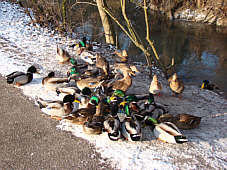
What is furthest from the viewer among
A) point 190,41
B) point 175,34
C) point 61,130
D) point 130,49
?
point 175,34

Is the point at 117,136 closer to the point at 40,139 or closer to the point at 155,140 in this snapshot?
the point at 155,140

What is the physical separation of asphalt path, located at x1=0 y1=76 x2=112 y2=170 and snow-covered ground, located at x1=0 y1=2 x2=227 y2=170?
215 millimetres

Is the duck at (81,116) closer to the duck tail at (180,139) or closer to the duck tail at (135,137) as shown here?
the duck tail at (135,137)

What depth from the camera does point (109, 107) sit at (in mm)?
5273

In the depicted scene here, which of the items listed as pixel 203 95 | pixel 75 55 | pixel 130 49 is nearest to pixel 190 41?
pixel 130 49

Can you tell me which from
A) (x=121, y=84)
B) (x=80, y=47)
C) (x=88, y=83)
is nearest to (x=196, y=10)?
(x=80, y=47)

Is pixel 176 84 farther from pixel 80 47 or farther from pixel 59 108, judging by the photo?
pixel 80 47

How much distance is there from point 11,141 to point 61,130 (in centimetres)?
99

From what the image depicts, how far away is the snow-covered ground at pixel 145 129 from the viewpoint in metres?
3.92

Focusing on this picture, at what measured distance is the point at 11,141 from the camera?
14.2ft

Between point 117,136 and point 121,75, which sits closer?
point 117,136

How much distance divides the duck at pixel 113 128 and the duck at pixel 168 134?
79cm

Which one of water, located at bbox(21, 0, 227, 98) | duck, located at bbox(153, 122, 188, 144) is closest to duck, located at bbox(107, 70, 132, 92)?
duck, located at bbox(153, 122, 188, 144)

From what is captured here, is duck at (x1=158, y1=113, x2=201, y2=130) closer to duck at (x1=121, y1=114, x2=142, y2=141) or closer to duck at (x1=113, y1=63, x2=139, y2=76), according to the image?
duck at (x1=121, y1=114, x2=142, y2=141)
